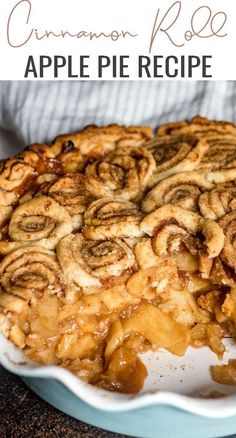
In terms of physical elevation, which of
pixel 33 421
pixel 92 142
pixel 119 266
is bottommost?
pixel 33 421

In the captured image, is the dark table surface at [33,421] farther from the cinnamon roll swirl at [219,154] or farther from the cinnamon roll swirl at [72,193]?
the cinnamon roll swirl at [219,154]

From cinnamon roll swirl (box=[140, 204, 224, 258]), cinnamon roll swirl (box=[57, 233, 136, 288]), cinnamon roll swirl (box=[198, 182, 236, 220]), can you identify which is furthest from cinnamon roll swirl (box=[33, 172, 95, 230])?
cinnamon roll swirl (box=[198, 182, 236, 220])

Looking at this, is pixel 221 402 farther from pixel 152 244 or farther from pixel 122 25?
pixel 122 25

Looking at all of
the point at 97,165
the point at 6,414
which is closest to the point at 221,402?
the point at 6,414

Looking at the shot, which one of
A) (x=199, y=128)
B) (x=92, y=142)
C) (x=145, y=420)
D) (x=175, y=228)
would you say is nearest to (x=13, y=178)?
(x=92, y=142)

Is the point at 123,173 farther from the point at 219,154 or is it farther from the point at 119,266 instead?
the point at 119,266

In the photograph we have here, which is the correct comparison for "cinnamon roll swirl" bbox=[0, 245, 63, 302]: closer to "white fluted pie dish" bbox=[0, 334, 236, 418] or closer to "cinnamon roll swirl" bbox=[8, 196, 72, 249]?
"cinnamon roll swirl" bbox=[8, 196, 72, 249]
